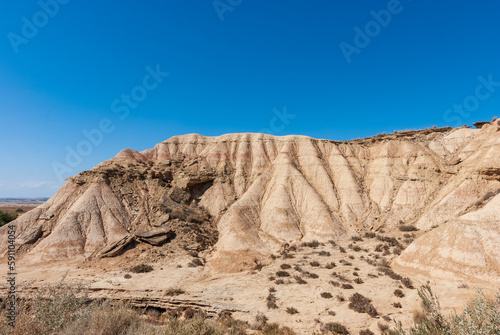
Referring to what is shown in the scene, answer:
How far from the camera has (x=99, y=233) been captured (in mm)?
26734

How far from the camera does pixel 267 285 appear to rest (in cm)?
1811

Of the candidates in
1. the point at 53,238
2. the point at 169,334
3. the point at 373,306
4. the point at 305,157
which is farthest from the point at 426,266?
the point at 53,238

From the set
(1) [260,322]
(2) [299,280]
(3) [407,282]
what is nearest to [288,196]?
(2) [299,280]

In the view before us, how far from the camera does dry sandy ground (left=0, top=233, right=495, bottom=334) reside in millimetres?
13703

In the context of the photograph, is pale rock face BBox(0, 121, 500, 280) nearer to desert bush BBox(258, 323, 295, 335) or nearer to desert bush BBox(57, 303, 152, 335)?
desert bush BBox(258, 323, 295, 335)

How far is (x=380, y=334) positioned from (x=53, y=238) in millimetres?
30404

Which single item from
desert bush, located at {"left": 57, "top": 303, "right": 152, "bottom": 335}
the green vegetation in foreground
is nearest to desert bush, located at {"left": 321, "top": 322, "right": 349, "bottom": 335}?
the green vegetation in foreground

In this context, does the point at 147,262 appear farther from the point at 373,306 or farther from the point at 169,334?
the point at 373,306

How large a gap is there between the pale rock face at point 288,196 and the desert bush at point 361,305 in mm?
6061

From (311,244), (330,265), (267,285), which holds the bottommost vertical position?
(267,285)

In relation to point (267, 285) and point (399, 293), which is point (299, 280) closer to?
point (267, 285)

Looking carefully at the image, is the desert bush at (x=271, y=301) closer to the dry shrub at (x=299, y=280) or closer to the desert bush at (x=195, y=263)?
the dry shrub at (x=299, y=280)

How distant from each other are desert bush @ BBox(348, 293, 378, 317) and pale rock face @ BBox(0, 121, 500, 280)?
6.06 m

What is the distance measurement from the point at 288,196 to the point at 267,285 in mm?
17299
